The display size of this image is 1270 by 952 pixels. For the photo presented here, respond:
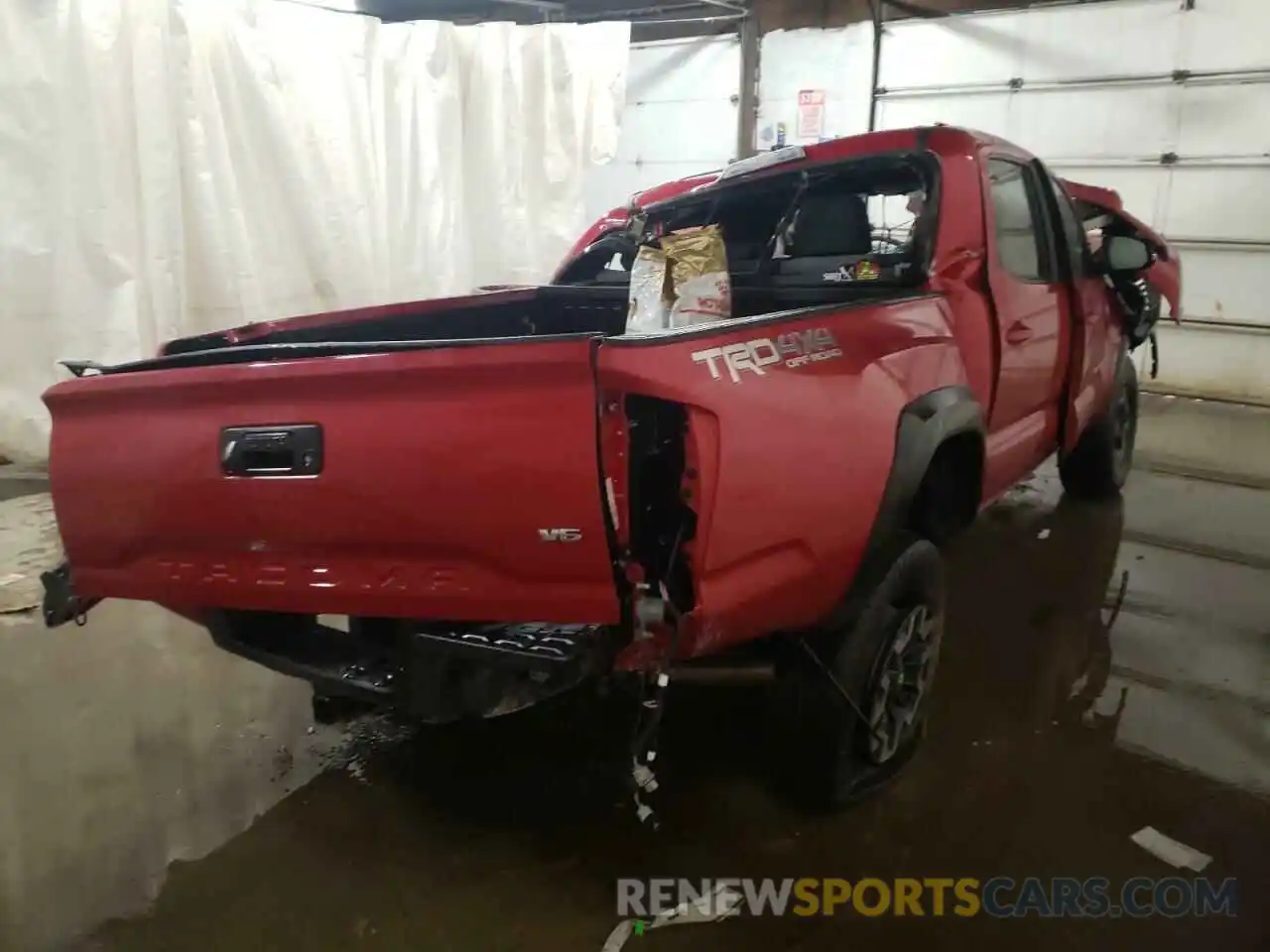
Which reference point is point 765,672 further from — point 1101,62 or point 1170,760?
point 1101,62

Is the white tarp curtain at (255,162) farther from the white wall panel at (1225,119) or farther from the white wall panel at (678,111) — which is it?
the white wall panel at (1225,119)

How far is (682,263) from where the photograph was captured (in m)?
2.63

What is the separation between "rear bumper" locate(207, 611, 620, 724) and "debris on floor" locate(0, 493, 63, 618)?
6.47 feet

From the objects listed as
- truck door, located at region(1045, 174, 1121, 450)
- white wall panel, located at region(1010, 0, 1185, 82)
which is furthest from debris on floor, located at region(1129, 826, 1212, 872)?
white wall panel, located at region(1010, 0, 1185, 82)

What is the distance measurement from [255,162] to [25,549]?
281 centimetres

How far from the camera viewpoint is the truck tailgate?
6.07 feet

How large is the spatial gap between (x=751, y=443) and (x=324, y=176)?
17.7 ft

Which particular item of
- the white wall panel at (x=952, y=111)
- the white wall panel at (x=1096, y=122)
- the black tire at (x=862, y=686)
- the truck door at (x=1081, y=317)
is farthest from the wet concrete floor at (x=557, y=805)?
the white wall panel at (x=952, y=111)

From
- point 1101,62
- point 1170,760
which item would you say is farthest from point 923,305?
point 1101,62

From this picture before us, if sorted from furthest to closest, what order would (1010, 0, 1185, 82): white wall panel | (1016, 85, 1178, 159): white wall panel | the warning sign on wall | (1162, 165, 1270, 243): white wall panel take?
the warning sign on wall → (1016, 85, 1178, 159): white wall panel → (1010, 0, 1185, 82): white wall panel → (1162, 165, 1270, 243): white wall panel

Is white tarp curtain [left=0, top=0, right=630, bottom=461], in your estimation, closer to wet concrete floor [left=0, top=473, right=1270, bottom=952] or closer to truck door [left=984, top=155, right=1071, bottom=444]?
wet concrete floor [left=0, top=473, right=1270, bottom=952]

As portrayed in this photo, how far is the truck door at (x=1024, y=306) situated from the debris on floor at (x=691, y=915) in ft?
5.93

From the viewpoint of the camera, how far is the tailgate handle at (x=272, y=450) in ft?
6.55

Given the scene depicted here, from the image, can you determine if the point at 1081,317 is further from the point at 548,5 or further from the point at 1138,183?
the point at 548,5
